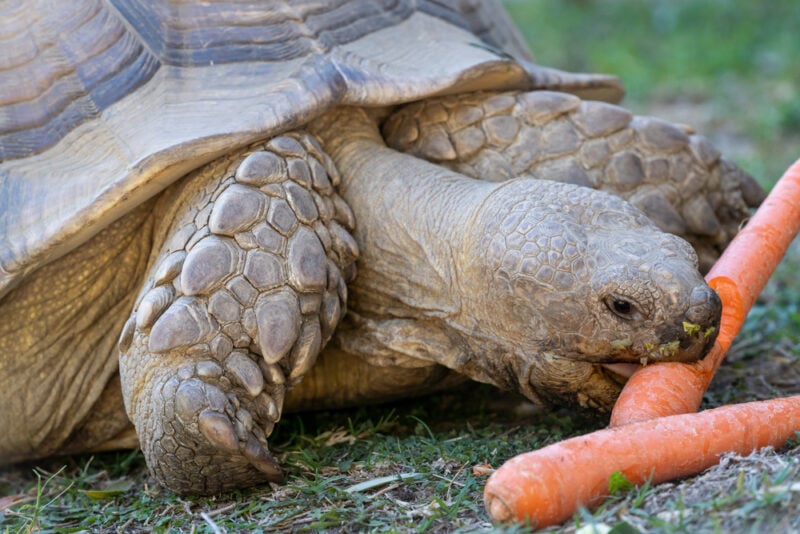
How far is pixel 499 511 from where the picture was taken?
210cm

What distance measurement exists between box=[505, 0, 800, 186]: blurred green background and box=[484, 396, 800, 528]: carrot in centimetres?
312

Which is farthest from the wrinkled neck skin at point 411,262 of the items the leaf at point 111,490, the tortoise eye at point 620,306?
the leaf at point 111,490

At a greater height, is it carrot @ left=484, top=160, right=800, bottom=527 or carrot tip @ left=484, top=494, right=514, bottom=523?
carrot @ left=484, top=160, right=800, bottom=527

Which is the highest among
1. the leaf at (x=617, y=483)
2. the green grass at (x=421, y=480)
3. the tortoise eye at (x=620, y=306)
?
the tortoise eye at (x=620, y=306)

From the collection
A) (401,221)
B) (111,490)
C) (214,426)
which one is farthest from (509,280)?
(111,490)

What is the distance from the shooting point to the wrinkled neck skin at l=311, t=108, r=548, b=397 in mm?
2777

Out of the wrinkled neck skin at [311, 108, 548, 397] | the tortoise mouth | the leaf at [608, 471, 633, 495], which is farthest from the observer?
the wrinkled neck skin at [311, 108, 548, 397]

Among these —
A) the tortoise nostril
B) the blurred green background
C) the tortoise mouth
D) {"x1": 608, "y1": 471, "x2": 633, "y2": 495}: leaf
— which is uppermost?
the tortoise nostril

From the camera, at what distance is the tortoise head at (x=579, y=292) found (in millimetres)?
2418

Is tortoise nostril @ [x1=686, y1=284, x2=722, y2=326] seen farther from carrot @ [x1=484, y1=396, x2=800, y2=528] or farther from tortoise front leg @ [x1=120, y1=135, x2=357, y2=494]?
tortoise front leg @ [x1=120, y1=135, x2=357, y2=494]

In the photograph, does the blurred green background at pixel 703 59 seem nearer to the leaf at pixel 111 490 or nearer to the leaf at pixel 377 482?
the leaf at pixel 377 482

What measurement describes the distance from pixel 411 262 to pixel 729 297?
859 millimetres

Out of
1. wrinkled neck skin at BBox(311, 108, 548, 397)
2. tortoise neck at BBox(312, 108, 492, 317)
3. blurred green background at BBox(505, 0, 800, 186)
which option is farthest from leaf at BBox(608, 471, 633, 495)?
blurred green background at BBox(505, 0, 800, 186)

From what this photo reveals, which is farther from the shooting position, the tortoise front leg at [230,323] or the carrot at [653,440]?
the tortoise front leg at [230,323]
